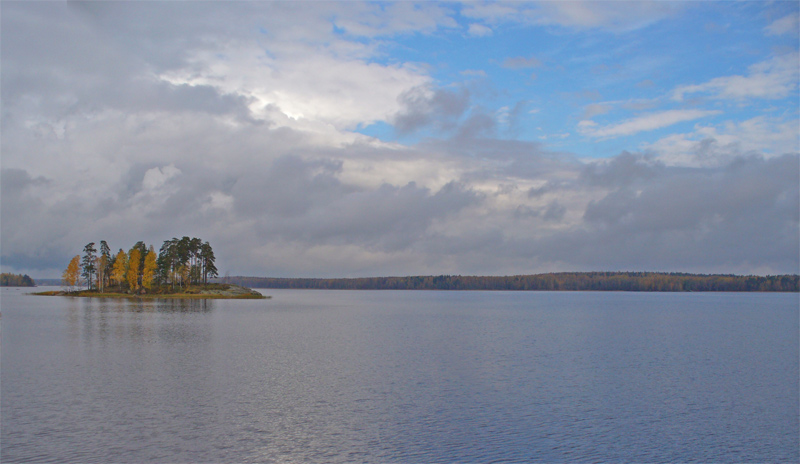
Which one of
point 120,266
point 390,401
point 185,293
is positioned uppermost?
point 120,266

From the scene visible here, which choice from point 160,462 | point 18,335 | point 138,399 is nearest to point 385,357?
point 138,399

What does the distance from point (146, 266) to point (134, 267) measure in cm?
373

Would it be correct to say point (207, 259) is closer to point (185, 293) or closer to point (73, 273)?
point (185, 293)

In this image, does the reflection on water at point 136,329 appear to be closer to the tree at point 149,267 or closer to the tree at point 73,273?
the tree at point 149,267

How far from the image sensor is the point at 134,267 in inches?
5669

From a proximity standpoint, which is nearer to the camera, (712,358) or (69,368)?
→ (69,368)

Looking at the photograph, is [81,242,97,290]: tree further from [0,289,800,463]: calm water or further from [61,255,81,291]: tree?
[0,289,800,463]: calm water

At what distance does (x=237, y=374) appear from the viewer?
35.0 m

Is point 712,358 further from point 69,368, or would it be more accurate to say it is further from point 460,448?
point 69,368

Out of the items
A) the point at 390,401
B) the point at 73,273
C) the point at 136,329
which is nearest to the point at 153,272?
the point at 73,273

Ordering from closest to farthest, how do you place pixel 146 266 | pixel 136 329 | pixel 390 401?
pixel 390 401 < pixel 136 329 < pixel 146 266

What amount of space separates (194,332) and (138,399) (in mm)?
34570

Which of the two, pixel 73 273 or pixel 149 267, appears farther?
pixel 73 273

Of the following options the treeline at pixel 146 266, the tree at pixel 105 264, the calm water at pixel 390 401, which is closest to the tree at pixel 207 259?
the treeline at pixel 146 266
